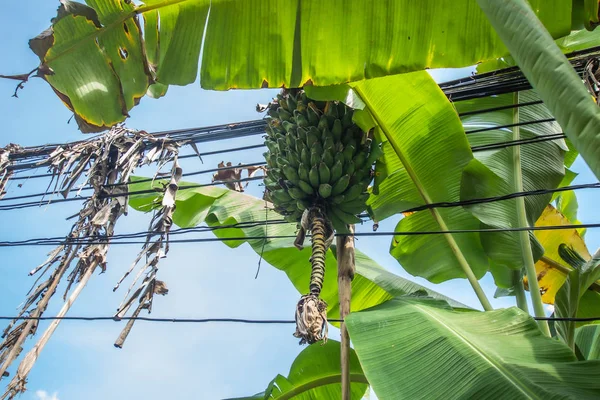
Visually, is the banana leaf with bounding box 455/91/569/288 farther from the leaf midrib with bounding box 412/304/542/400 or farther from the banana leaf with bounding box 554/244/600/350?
the leaf midrib with bounding box 412/304/542/400

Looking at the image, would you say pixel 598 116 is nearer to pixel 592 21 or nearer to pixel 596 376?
pixel 596 376

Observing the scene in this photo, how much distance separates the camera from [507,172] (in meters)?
2.72

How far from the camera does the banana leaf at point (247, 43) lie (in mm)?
2041

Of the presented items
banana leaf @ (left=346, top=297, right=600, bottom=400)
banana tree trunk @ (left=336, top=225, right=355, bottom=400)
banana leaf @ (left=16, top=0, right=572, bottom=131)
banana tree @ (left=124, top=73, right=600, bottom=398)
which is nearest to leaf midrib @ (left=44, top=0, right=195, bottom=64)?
banana leaf @ (left=16, top=0, right=572, bottom=131)

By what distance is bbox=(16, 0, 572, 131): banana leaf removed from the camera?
2041 millimetres

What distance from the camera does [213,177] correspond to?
3008mm

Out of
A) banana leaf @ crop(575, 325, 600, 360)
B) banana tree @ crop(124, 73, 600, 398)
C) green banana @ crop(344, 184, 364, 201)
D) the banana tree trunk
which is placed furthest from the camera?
banana leaf @ crop(575, 325, 600, 360)

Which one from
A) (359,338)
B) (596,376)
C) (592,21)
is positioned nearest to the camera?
(596,376)

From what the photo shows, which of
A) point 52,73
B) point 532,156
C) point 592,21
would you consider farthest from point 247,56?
point 532,156

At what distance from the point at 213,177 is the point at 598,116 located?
241 centimetres

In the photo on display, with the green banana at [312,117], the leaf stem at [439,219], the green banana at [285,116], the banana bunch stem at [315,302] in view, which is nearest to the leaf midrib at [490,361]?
the banana bunch stem at [315,302]

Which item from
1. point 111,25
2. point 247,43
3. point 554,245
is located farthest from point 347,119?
point 554,245

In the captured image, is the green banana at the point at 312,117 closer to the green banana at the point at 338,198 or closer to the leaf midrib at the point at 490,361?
the green banana at the point at 338,198

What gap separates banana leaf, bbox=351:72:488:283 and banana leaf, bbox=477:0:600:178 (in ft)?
4.14
